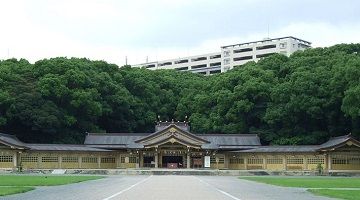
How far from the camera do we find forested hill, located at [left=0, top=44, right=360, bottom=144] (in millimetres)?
64312

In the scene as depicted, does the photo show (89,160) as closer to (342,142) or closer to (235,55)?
(342,142)

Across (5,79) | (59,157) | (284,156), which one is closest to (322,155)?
(284,156)

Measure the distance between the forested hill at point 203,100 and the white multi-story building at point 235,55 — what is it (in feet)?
144

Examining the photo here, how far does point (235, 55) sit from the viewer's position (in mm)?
131500

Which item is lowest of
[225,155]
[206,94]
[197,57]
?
[225,155]

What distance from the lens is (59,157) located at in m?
63.6

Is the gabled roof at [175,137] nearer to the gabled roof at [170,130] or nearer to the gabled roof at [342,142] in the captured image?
the gabled roof at [170,130]

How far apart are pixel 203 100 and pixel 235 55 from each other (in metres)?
56.8

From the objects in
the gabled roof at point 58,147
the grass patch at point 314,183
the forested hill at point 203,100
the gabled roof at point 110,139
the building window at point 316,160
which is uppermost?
the forested hill at point 203,100

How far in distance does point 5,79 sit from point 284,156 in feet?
111

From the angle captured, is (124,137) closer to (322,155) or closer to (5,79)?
(5,79)

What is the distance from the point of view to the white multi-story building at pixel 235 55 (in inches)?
4815

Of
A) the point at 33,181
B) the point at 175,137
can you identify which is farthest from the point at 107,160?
the point at 33,181

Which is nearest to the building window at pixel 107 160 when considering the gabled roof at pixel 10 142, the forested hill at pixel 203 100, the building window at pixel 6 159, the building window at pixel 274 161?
the forested hill at pixel 203 100
